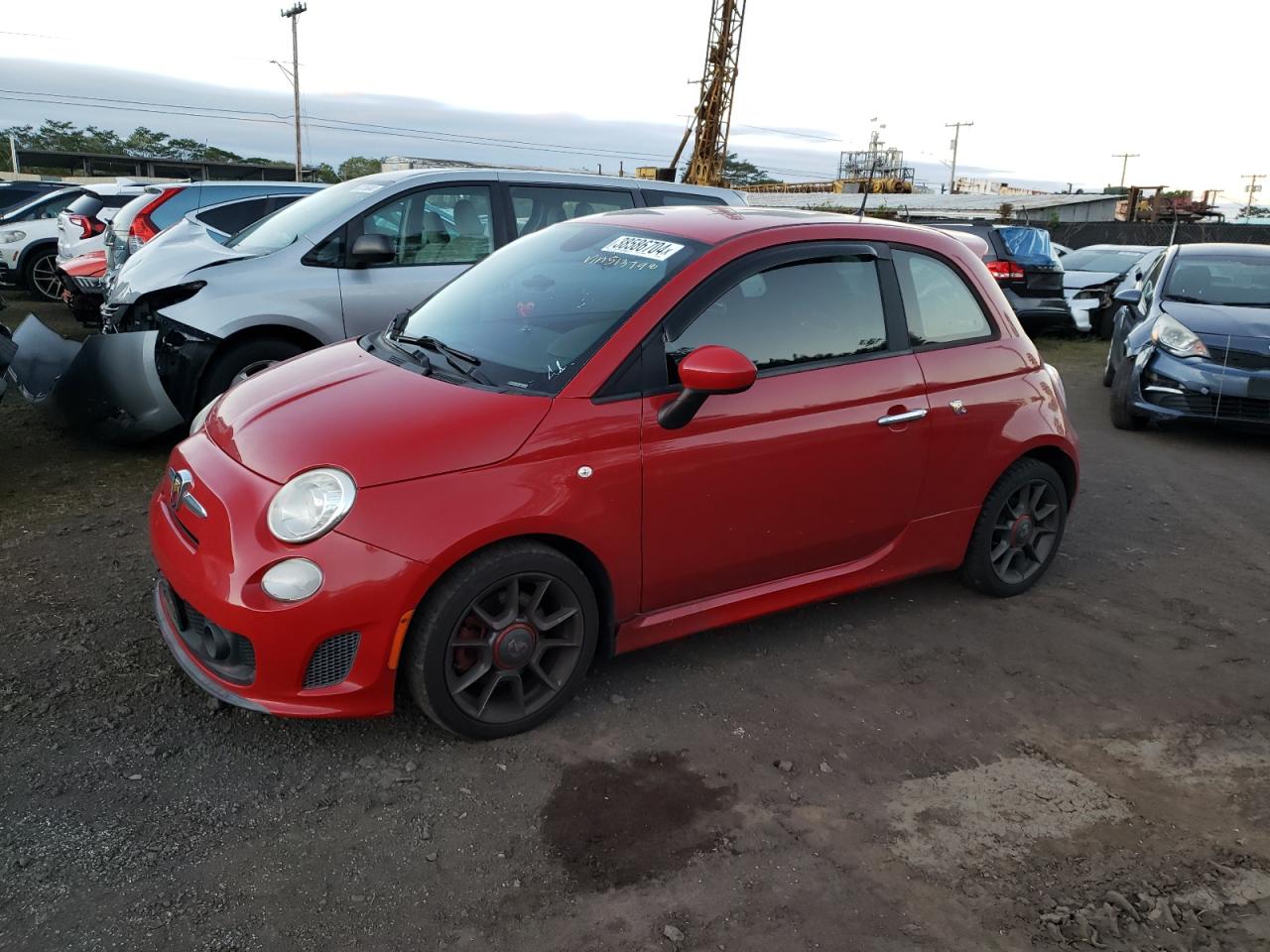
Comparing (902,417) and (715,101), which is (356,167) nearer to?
(715,101)

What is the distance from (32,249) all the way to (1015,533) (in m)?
14.1

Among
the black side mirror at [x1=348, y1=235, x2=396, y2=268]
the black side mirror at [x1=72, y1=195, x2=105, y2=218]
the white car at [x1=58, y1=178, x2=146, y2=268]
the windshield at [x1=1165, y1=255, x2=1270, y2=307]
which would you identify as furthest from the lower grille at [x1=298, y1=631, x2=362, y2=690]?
the black side mirror at [x1=72, y1=195, x2=105, y2=218]

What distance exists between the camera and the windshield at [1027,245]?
1230cm

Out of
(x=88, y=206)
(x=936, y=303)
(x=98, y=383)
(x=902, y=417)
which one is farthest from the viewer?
(x=88, y=206)

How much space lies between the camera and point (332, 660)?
295 cm

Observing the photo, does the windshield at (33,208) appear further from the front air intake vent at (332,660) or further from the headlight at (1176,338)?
the headlight at (1176,338)

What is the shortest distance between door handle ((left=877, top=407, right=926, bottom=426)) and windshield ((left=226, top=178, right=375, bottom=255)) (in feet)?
13.4

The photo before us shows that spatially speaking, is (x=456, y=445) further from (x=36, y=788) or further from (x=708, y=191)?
(x=708, y=191)

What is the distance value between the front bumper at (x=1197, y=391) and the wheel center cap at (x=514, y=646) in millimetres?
6461

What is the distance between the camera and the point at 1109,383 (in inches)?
399

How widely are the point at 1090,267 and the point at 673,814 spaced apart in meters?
15.5

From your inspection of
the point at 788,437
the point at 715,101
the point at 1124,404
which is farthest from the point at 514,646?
the point at 715,101

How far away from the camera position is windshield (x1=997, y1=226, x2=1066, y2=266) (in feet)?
40.3

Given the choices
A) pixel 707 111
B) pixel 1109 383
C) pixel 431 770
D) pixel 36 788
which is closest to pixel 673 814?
pixel 431 770
